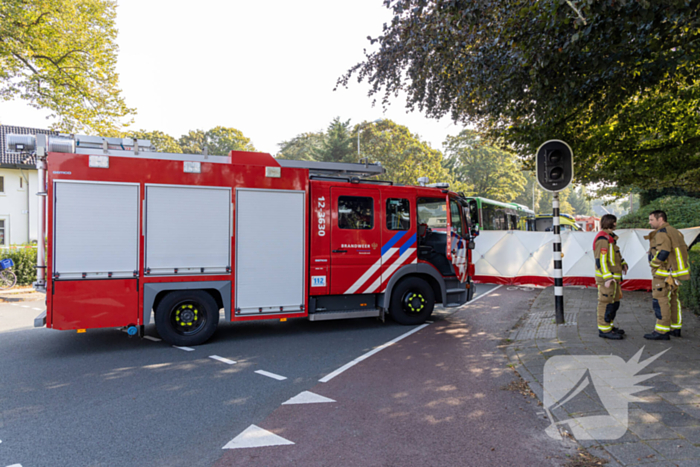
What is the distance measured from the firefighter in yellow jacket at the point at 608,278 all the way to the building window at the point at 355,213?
359cm

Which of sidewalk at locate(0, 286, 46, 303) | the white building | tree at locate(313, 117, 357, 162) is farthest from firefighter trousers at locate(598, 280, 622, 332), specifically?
tree at locate(313, 117, 357, 162)

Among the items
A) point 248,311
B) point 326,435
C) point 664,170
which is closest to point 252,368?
point 248,311

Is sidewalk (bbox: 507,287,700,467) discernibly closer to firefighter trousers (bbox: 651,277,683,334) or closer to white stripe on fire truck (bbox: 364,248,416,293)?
firefighter trousers (bbox: 651,277,683,334)

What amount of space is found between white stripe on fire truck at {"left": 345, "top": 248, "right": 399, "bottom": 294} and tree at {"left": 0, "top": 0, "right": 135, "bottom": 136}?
557 inches

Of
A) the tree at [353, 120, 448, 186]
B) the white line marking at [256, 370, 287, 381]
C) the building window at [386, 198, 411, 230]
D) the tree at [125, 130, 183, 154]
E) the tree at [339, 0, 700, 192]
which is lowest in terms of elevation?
the white line marking at [256, 370, 287, 381]

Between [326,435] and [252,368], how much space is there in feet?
6.97

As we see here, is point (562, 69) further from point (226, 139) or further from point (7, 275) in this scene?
point (226, 139)

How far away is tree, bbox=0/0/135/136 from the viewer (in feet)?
49.4

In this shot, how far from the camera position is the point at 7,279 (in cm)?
1286

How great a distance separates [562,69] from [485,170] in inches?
1585

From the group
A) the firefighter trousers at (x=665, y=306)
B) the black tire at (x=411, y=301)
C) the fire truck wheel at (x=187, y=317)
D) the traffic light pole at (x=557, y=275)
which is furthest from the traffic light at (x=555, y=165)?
the fire truck wheel at (x=187, y=317)

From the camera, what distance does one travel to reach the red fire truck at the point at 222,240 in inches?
235

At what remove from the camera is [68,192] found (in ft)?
19.2

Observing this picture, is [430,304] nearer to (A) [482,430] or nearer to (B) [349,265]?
(B) [349,265]
